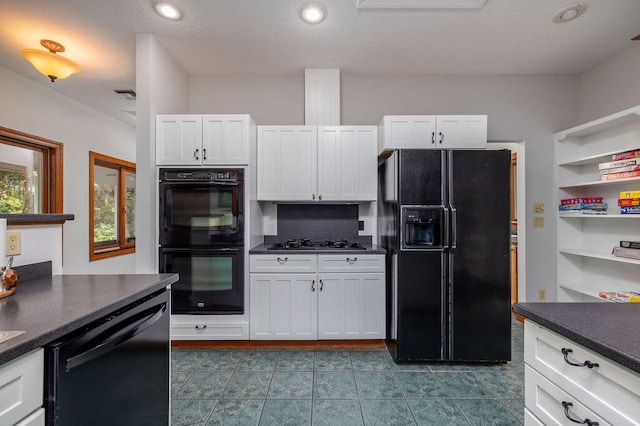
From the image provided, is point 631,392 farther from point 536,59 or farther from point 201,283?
point 536,59

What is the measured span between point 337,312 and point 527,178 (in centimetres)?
257

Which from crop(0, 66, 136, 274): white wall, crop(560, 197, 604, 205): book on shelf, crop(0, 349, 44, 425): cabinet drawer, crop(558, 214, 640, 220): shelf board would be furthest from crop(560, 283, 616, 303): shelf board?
crop(0, 66, 136, 274): white wall

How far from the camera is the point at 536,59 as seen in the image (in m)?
2.96

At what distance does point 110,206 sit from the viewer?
455 cm

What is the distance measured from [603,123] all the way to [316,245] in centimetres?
285

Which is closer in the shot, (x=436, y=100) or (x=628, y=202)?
(x=628, y=202)

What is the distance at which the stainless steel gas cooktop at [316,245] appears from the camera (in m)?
2.79

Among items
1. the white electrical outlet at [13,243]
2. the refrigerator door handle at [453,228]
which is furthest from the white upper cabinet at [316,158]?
the white electrical outlet at [13,243]

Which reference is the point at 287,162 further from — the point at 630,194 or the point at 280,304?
the point at 630,194

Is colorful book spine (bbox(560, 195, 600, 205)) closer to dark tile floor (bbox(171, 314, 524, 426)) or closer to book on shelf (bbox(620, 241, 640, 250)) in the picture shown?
book on shelf (bbox(620, 241, 640, 250))

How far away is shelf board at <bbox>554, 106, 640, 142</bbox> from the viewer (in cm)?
241

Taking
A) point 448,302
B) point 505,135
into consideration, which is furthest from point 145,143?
point 505,135

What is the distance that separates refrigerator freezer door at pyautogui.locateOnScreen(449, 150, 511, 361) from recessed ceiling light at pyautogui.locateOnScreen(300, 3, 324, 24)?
5.17 feet

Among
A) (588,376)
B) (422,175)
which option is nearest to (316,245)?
(422,175)
